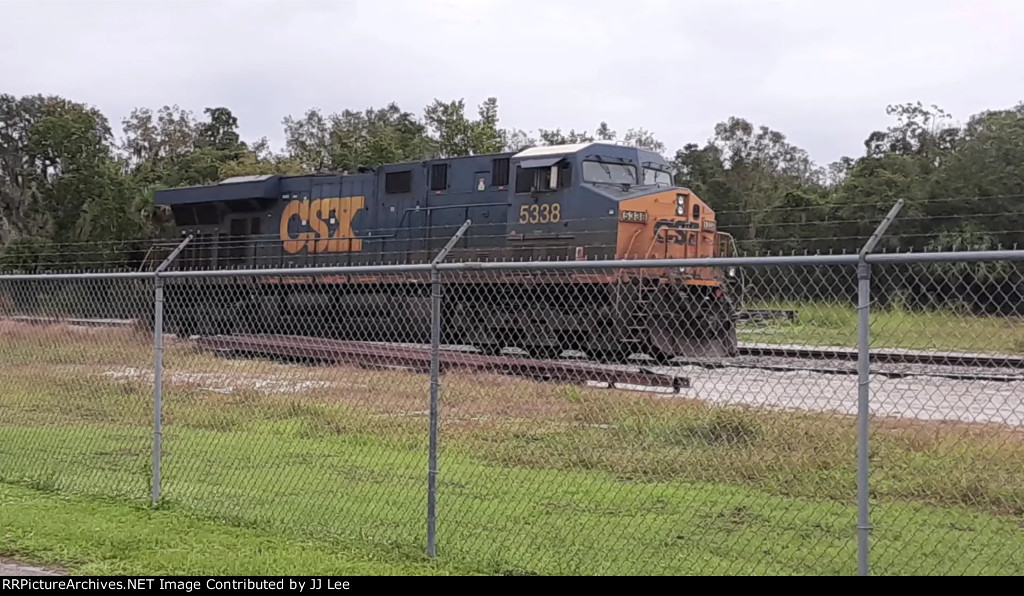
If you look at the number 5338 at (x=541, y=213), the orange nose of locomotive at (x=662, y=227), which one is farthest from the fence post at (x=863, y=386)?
the number 5338 at (x=541, y=213)

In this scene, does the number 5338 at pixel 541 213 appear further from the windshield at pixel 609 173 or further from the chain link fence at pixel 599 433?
the chain link fence at pixel 599 433

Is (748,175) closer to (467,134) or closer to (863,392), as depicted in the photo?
(467,134)

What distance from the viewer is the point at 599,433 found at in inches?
316

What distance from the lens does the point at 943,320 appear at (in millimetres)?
5250

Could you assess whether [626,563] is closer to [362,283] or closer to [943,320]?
[943,320]

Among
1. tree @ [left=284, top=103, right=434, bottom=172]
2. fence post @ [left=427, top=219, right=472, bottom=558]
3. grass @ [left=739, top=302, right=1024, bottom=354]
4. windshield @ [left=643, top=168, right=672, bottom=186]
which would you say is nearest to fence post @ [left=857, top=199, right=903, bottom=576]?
grass @ [left=739, top=302, right=1024, bottom=354]

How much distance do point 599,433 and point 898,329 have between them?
118 inches

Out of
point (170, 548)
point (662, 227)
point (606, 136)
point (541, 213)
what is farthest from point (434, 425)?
point (606, 136)

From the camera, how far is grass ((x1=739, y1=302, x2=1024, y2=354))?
4895 millimetres

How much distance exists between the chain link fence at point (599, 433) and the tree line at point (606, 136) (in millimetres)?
11037

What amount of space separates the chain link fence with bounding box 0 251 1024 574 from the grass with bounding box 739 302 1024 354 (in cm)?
2

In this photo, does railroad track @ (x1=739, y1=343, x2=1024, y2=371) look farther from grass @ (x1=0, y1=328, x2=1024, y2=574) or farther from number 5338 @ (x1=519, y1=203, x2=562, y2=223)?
number 5338 @ (x1=519, y1=203, x2=562, y2=223)

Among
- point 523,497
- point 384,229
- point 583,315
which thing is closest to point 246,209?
point 384,229

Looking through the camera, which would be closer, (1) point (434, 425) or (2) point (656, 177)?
(1) point (434, 425)
